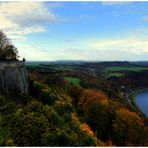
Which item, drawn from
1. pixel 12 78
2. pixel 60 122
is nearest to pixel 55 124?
pixel 60 122

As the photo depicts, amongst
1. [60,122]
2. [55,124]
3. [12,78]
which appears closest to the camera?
[55,124]

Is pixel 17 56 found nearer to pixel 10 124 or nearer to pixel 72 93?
→ pixel 10 124

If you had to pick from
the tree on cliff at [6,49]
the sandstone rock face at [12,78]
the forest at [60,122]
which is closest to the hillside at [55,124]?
the forest at [60,122]

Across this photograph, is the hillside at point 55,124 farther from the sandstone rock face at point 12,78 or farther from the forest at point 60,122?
the sandstone rock face at point 12,78

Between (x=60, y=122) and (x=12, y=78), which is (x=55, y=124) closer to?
(x=60, y=122)

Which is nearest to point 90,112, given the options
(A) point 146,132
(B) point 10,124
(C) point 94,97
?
(A) point 146,132

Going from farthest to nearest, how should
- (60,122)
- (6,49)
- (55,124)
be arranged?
(6,49), (60,122), (55,124)

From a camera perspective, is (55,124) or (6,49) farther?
(6,49)
